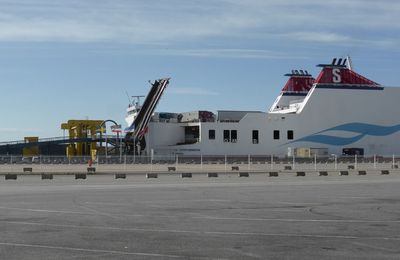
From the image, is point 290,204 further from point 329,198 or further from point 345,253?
point 345,253

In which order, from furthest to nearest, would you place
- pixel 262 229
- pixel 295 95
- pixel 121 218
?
pixel 295 95, pixel 121 218, pixel 262 229

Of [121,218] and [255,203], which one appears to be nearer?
[121,218]

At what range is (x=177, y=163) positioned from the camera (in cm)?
5500

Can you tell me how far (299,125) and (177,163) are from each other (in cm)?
2324

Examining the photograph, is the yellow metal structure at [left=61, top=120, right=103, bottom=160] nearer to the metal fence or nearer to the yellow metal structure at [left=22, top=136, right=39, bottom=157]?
the yellow metal structure at [left=22, top=136, right=39, bottom=157]

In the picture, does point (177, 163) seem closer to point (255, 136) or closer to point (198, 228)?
point (255, 136)

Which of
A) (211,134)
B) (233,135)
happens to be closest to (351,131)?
(233,135)

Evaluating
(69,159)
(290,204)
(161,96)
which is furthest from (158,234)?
(161,96)

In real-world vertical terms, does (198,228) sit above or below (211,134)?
below

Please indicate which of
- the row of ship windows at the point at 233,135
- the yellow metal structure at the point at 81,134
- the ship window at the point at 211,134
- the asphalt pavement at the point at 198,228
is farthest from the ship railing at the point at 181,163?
the asphalt pavement at the point at 198,228

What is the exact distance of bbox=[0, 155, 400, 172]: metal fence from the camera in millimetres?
49125

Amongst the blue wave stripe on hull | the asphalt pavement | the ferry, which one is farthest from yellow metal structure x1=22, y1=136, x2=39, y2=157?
the asphalt pavement

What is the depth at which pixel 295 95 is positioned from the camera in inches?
3516

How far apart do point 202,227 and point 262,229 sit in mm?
1179
